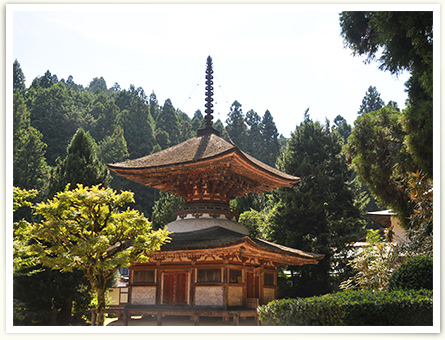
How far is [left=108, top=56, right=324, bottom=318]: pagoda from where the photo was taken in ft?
39.2

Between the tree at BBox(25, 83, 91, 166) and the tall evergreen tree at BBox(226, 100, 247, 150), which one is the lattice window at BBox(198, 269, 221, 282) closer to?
the tree at BBox(25, 83, 91, 166)

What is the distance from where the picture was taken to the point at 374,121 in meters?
12.7

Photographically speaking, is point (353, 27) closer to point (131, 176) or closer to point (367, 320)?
point (367, 320)

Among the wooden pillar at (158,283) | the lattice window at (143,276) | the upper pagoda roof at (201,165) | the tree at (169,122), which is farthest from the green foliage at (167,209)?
the tree at (169,122)

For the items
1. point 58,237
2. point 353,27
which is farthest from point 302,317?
point 353,27

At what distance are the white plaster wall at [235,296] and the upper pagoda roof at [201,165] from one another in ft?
11.5

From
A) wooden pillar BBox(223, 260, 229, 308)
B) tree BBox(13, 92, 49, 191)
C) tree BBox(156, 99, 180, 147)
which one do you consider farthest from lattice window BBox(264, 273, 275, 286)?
tree BBox(156, 99, 180, 147)

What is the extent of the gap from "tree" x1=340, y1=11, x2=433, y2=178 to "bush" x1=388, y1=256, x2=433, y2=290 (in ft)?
6.22

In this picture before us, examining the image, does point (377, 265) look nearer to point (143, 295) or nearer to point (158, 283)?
point (158, 283)

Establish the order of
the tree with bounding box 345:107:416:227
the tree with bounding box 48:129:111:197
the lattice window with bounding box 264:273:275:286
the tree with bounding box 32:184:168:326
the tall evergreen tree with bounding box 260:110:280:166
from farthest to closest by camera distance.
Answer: the tall evergreen tree with bounding box 260:110:280:166
the tree with bounding box 48:129:111:197
the lattice window with bounding box 264:273:275:286
the tree with bounding box 345:107:416:227
the tree with bounding box 32:184:168:326

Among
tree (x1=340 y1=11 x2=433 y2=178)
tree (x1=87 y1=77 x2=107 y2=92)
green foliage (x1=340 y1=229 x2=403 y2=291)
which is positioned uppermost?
tree (x1=87 y1=77 x2=107 y2=92)

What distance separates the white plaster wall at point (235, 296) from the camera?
12.0m

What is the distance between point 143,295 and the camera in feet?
42.9
